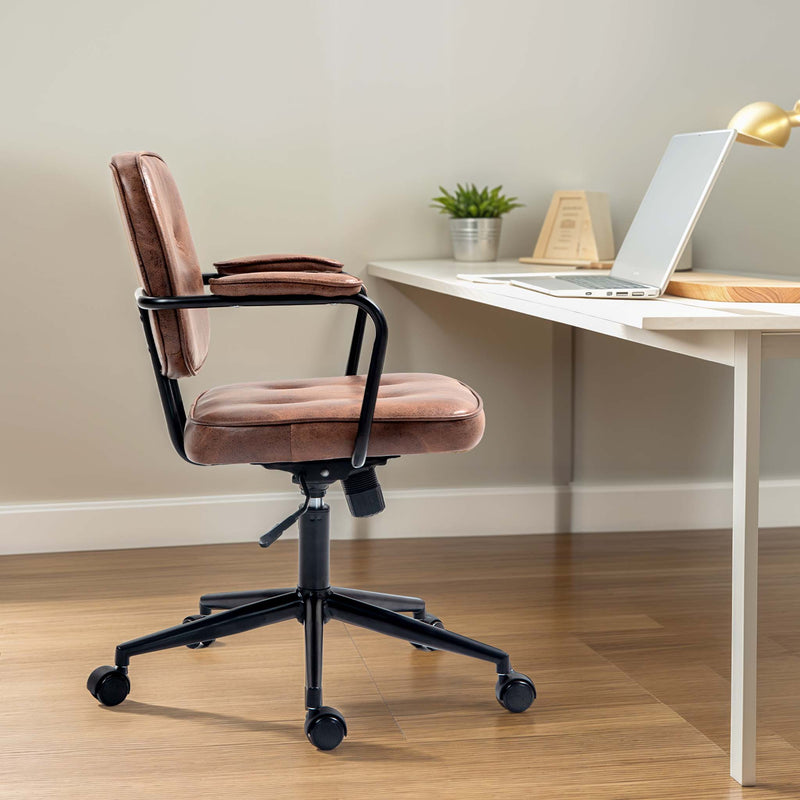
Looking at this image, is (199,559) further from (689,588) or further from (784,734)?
(784,734)

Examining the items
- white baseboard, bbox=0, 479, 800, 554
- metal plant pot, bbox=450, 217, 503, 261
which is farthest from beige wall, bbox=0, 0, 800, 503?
metal plant pot, bbox=450, 217, 503, 261

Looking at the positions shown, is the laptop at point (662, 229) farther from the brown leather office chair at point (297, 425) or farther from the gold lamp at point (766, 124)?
the brown leather office chair at point (297, 425)

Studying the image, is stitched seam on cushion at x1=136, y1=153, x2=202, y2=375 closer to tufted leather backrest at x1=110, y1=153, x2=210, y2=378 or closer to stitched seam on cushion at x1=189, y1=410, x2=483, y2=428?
tufted leather backrest at x1=110, y1=153, x2=210, y2=378

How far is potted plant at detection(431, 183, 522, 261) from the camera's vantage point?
2.89 metres

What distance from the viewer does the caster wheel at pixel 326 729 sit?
67.6 inches

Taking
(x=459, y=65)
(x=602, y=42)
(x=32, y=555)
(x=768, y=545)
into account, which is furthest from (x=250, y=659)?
(x=602, y=42)

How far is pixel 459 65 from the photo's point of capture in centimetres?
302

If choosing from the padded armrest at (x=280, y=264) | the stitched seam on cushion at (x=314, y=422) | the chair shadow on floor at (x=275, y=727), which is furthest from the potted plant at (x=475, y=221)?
the chair shadow on floor at (x=275, y=727)

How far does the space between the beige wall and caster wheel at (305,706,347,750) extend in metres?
1.38

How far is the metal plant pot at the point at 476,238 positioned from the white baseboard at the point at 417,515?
695mm

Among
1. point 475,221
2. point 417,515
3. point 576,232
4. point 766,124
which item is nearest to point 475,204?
point 475,221

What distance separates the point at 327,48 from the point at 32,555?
161cm

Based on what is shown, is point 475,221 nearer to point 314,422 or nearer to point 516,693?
point 314,422

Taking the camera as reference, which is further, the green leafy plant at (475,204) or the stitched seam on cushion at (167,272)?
the green leafy plant at (475,204)
